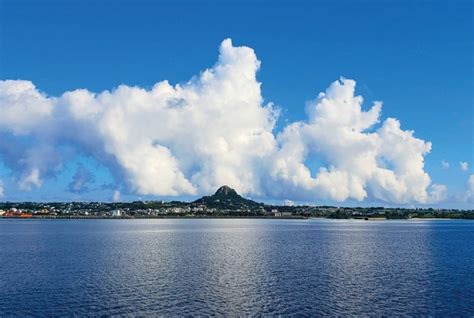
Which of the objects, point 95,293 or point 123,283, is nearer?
point 95,293

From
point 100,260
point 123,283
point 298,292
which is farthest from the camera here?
point 100,260

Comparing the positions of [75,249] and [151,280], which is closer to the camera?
[151,280]

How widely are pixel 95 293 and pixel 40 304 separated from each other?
24.9 feet

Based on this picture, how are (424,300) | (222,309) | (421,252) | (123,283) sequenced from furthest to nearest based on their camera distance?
(421,252) → (123,283) → (424,300) → (222,309)

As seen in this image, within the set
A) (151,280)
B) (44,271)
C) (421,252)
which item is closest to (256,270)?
(151,280)

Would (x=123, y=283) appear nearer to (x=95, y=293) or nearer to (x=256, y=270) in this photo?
(x=95, y=293)

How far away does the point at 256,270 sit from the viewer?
270 ft

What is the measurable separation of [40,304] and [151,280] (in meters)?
18.5

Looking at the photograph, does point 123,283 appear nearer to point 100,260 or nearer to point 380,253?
point 100,260

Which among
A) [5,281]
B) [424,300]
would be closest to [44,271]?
[5,281]

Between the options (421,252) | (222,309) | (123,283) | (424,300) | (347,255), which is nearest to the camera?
(222,309)

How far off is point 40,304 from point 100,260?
1585 inches

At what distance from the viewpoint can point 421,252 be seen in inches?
4552

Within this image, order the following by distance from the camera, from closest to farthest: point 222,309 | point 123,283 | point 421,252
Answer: point 222,309
point 123,283
point 421,252
